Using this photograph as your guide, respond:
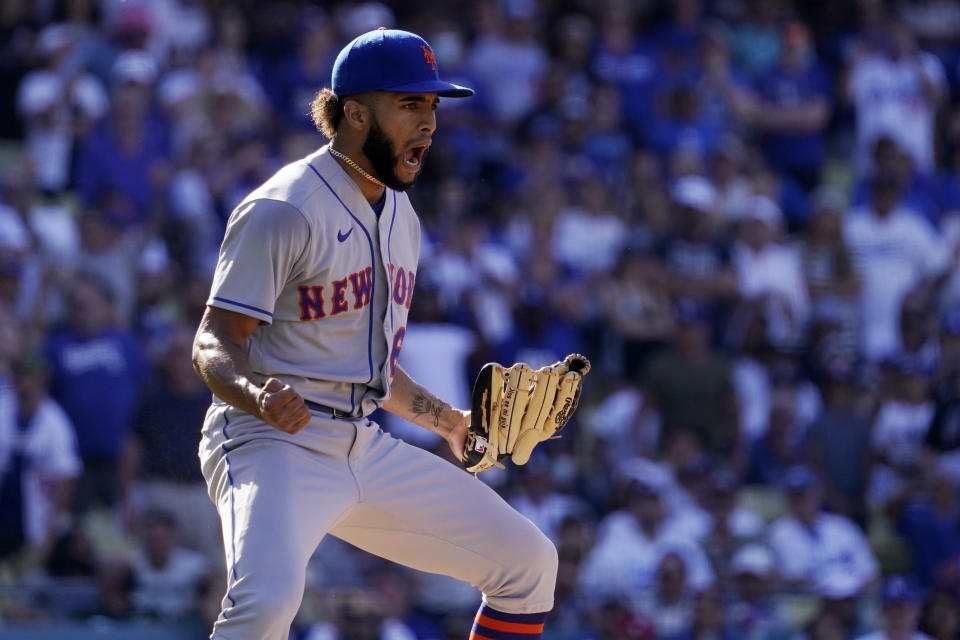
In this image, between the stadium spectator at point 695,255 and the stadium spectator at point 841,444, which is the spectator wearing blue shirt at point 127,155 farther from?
the stadium spectator at point 841,444

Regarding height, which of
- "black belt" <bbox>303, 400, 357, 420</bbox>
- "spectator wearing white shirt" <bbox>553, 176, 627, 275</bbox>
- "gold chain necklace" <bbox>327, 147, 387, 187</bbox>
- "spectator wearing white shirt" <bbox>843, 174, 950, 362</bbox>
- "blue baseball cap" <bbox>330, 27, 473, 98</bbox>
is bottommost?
"spectator wearing white shirt" <bbox>843, 174, 950, 362</bbox>

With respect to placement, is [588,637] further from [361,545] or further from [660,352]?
[361,545]

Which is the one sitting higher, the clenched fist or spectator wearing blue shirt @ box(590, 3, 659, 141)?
the clenched fist

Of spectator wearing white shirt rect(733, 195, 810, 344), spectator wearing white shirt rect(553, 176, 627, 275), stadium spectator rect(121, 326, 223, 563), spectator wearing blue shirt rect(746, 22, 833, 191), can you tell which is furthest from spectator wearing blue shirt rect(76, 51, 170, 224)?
spectator wearing blue shirt rect(746, 22, 833, 191)

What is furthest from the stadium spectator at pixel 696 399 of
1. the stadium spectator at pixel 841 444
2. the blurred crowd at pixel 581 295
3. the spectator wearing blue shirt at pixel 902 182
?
the spectator wearing blue shirt at pixel 902 182

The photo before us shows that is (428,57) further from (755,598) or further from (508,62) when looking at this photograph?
(508,62)

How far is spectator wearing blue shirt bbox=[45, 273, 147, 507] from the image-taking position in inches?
321

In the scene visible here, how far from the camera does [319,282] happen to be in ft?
13.2

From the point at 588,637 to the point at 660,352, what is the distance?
2.32 m

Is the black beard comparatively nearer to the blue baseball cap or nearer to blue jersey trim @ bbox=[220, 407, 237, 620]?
the blue baseball cap

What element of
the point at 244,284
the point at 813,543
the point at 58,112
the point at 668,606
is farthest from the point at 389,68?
the point at 58,112

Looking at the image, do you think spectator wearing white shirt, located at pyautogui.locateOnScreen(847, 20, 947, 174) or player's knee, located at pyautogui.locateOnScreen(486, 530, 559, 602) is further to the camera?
spectator wearing white shirt, located at pyautogui.locateOnScreen(847, 20, 947, 174)

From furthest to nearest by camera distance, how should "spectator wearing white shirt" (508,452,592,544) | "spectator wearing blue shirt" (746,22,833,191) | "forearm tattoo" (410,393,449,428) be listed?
"spectator wearing blue shirt" (746,22,833,191) → "spectator wearing white shirt" (508,452,592,544) → "forearm tattoo" (410,393,449,428)

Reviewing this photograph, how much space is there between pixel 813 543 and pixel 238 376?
5.61m
